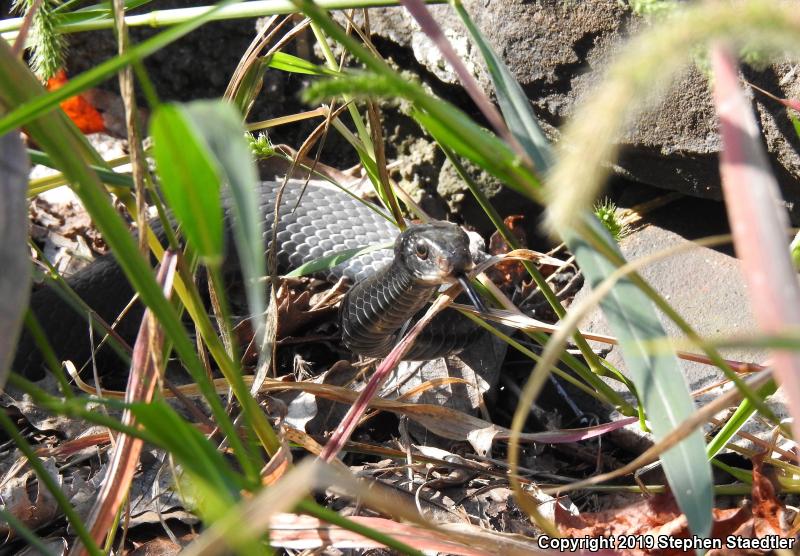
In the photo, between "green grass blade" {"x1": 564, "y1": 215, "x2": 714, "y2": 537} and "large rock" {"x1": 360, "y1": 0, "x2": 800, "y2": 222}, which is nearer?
"green grass blade" {"x1": 564, "y1": 215, "x2": 714, "y2": 537}

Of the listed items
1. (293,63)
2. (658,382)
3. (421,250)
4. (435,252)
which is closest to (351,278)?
(421,250)

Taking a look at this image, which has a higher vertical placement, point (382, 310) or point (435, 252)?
point (435, 252)

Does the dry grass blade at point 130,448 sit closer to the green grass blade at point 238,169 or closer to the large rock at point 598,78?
the green grass blade at point 238,169

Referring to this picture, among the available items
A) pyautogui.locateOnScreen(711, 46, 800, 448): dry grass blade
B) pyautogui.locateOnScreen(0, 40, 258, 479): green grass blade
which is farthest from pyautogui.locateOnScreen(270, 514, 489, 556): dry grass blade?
pyautogui.locateOnScreen(711, 46, 800, 448): dry grass blade

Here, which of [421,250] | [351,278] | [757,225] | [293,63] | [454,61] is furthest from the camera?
[351,278]

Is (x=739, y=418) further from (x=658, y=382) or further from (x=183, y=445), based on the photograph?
(x=183, y=445)

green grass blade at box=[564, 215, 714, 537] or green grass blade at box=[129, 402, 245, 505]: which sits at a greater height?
green grass blade at box=[129, 402, 245, 505]

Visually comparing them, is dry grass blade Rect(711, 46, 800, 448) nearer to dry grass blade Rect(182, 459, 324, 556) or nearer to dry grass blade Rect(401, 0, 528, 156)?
dry grass blade Rect(401, 0, 528, 156)
